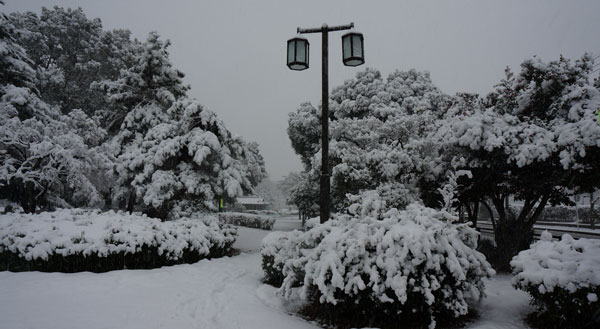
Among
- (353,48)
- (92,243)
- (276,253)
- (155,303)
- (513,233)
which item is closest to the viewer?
(155,303)

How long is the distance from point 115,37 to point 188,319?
27795 mm

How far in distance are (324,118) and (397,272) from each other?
311cm

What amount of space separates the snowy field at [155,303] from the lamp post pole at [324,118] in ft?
6.41

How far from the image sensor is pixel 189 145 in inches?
486

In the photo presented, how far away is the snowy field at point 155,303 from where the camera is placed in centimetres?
466

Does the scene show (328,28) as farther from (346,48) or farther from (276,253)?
(276,253)

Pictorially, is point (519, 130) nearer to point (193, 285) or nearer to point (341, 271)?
point (341, 271)

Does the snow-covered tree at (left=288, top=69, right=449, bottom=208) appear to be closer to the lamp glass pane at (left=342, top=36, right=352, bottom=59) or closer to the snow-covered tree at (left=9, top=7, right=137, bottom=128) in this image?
the lamp glass pane at (left=342, top=36, right=352, bottom=59)

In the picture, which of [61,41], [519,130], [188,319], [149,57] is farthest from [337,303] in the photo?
[61,41]

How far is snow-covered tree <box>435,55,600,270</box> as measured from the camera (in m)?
7.19

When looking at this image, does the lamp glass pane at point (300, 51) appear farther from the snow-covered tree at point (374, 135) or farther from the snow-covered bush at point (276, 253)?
the snow-covered tree at point (374, 135)

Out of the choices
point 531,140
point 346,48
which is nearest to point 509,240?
point 531,140

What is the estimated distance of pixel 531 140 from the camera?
773 centimetres

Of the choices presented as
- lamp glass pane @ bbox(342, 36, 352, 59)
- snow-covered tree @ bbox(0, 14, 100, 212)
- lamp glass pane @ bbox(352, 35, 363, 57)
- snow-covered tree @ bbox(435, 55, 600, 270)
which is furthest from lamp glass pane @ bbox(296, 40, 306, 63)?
snow-covered tree @ bbox(0, 14, 100, 212)
